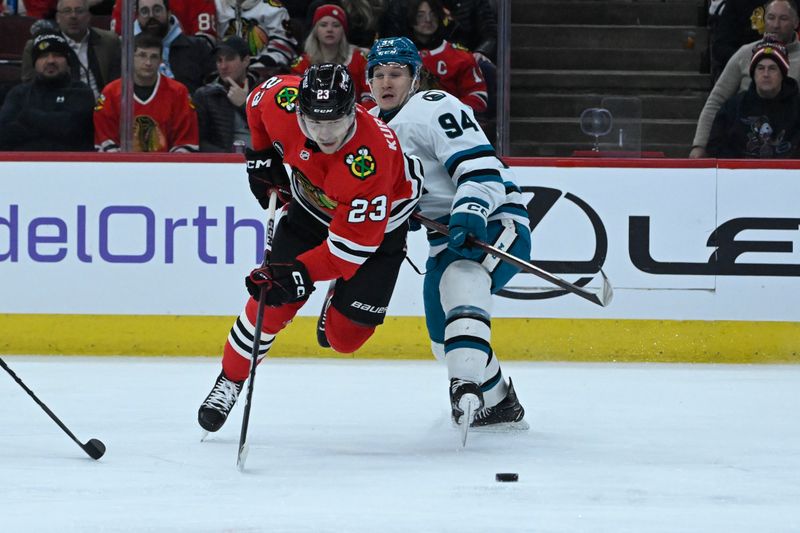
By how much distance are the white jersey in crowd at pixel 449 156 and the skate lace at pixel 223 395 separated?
28.1 inches

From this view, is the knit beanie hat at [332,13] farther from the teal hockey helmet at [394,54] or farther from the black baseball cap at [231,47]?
the teal hockey helmet at [394,54]

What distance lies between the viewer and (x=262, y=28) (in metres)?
5.74

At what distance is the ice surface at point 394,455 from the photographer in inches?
105

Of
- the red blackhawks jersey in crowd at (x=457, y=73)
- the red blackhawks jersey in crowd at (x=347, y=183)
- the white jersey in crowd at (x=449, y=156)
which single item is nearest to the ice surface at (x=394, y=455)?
the red blackhawks jersey in crowd at (x=347, y=183)

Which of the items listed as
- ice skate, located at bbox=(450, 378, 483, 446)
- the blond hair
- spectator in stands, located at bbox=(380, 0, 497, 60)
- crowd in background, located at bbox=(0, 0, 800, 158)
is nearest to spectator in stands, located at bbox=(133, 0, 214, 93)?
crowd in background, located at bbox=(0, 0, 800, 158)

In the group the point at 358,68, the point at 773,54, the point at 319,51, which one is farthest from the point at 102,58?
the point at 773,54

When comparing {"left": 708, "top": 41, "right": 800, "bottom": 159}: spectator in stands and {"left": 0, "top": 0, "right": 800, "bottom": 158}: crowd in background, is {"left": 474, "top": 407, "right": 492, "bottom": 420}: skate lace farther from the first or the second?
{"left": 708, "top": 41, "right": 800, "bottom": 159}: spectator in stands

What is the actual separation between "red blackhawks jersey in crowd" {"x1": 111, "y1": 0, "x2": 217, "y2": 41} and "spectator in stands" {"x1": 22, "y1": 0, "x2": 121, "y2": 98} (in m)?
0.30

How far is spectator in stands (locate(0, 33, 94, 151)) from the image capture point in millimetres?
5590

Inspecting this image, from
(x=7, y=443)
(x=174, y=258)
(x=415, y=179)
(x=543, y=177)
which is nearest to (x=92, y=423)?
(x=7, y=443)

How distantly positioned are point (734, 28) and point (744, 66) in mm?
196

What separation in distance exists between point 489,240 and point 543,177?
5.96 feet

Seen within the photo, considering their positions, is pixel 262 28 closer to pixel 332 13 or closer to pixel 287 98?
pixel 332 13

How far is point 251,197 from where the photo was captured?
558 cm
